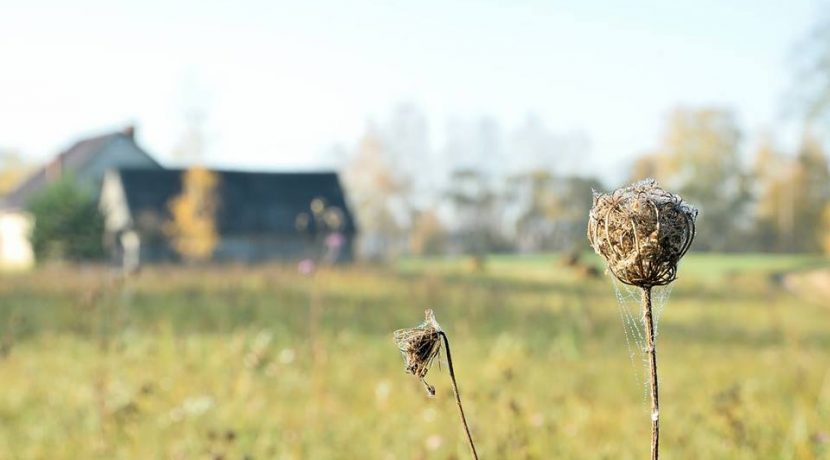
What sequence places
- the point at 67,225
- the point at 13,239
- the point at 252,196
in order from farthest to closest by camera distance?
the point at 13,239 → the point at 252,196 → the point at 67,225

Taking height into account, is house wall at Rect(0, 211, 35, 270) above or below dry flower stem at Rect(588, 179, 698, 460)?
below

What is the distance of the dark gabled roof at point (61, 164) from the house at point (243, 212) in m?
5.11

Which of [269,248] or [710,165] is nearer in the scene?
[269,248]

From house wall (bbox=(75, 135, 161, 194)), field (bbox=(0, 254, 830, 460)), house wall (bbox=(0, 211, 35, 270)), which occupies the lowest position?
house wall (bbox=(0, 211, 35, 270))

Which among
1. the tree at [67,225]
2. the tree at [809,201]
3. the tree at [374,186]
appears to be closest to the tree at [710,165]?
the tree at [809,201]

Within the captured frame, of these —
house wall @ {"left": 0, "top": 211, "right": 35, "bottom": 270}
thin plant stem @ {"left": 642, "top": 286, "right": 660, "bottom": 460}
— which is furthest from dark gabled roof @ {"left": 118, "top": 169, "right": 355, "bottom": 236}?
thin plant stem @ {"left": 642, "top": 286, "right": 660, "bottom": 460}

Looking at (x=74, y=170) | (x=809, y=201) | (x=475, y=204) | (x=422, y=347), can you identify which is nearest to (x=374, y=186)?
(x=475, y=204)

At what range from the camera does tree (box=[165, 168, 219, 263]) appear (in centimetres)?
3675

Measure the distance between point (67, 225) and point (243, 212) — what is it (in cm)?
779

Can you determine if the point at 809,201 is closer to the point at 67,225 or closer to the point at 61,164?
the point at 61,164

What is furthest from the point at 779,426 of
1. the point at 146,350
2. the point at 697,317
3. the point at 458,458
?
the point at 697,317

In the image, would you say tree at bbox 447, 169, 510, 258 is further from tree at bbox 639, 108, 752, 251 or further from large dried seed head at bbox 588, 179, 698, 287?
large dried seed head at bbox 588, 179, 698, 287

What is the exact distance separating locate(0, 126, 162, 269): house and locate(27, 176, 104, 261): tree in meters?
7.91

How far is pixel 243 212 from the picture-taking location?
40875 mm
